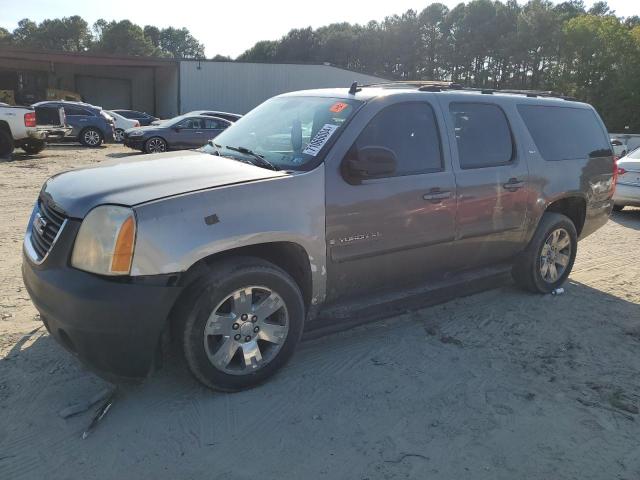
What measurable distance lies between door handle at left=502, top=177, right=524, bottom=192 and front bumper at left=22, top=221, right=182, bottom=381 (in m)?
2.94

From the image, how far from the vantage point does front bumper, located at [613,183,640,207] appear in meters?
9.75

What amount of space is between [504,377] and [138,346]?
2378 millimetres

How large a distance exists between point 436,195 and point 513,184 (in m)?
1.00

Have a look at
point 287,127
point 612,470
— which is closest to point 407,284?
point 287,127

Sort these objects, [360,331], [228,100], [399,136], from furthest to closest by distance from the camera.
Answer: [228,100], [360,331], [399,136]

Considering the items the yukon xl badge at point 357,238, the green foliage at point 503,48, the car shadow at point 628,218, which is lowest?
the car shadow at point 628,218

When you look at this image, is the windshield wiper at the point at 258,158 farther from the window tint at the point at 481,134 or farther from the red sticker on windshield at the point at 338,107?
the window tint at the point at 481,134

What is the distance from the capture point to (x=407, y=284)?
13.7 feet

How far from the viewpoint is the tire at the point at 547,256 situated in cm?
509

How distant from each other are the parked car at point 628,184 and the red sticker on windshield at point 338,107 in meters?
7.82

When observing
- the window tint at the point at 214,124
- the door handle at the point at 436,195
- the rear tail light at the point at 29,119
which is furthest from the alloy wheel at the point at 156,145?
the door handle at the point at 436,195

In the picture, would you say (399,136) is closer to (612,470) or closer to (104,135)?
(612,470)

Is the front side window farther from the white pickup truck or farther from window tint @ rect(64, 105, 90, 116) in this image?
window tint @ rect(64, 105, 90, 116)

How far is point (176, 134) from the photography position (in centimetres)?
1686
